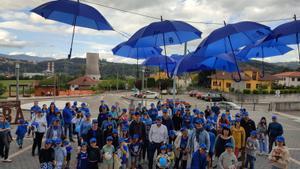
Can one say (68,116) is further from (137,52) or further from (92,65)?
(92,65)

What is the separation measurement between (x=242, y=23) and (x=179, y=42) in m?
3.57

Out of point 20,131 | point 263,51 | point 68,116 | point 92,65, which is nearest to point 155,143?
point 68,116

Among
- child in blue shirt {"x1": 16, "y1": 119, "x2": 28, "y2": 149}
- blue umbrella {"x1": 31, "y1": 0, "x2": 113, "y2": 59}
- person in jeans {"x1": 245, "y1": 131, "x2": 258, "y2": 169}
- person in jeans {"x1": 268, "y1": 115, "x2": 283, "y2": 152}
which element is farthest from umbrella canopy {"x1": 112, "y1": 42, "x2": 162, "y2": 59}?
person in jeans {"x1": 245, "y1": 131, "x2": 258, "y2": 169}

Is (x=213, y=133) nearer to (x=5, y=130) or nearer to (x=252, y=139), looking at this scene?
(x=252, y=139)

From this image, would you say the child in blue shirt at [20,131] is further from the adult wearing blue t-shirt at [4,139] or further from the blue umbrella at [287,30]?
the blue umbrella at [287,30]

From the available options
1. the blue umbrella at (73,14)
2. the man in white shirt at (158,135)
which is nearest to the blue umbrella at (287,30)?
the man in white shirt at (158,135)

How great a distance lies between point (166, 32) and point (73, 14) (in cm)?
312

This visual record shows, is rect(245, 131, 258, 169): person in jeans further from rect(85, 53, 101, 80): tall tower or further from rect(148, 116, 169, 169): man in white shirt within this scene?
rect(85, 53, 101, 80): tall tower

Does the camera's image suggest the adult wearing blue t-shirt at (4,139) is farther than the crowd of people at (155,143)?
Yes

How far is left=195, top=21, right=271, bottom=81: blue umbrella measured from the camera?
10.4m

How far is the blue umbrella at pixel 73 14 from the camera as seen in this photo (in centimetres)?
1070

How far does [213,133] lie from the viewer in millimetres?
9953

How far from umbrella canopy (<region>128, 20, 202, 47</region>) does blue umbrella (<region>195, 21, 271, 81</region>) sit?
792 millimetres

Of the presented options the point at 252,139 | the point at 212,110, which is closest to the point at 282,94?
the point at 212,110
